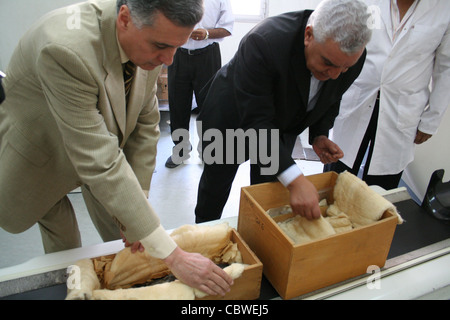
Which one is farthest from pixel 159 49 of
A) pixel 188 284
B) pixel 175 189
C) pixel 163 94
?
pixel 163 94

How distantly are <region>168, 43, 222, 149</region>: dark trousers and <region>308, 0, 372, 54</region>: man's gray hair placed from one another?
180 cm

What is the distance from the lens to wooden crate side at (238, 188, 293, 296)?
935mm

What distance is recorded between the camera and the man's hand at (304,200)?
1109 millimetres

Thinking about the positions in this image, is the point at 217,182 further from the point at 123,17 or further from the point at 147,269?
the point at 123,17

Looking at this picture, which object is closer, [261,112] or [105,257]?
[105,257]

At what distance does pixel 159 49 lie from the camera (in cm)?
88

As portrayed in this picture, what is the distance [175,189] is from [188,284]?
6.54 feet

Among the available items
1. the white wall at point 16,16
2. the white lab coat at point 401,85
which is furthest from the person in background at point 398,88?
the white wall at point 16,16

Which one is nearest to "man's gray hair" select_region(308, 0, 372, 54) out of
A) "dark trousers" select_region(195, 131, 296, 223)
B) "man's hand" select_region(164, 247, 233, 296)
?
"dark trousers" select_region(195, 131, 296, 223)

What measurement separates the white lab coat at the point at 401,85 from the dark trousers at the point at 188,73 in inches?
53.2

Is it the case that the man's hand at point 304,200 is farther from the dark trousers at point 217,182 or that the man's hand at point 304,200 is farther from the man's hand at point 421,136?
the man's hand at point 421,136

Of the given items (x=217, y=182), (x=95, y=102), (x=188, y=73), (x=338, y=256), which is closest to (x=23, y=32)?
(x=188, y=73)

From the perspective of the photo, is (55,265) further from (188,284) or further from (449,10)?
(449,10)

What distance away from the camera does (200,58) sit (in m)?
2.82
